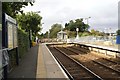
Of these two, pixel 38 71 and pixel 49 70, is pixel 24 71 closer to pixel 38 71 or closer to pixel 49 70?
pixel 38 71

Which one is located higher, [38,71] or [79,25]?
[79,25]

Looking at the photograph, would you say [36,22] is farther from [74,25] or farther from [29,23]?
[74,25]

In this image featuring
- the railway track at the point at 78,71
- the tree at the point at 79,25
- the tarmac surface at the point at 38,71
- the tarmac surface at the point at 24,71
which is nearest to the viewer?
the tarmac surface at the point at 38,71

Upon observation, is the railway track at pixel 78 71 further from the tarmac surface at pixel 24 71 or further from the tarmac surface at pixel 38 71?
the tarmac surface at pixel 24 71

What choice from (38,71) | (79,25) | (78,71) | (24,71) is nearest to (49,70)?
(38,71)

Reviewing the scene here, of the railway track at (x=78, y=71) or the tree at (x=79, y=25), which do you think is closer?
the railway track at (x=78, y=71)

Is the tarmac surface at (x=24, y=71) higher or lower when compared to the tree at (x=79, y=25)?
lower

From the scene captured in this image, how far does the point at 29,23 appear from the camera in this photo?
64.8 metres

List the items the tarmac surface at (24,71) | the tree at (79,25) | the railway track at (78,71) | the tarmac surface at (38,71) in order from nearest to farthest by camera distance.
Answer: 1. the tarmac surface at (38,71)
2. the tarmac surface at (24,71)
3. the railway track at (78,71)
4. the tree at (79,25)

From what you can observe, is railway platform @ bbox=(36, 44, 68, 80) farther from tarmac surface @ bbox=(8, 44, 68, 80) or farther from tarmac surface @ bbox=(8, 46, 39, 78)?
tarmac surface @ bbox=(8, 46, 39, 78)

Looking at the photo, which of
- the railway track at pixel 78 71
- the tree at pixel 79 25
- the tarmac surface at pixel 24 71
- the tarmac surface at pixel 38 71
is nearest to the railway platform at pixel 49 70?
the tarmac surface at pixel 38 71

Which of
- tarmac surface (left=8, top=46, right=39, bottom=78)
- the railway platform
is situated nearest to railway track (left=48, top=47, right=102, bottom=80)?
the railway platform

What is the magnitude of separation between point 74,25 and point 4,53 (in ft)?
390

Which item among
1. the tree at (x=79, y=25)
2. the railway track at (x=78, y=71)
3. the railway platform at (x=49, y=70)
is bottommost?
the railway track at (x=78, y=71)
